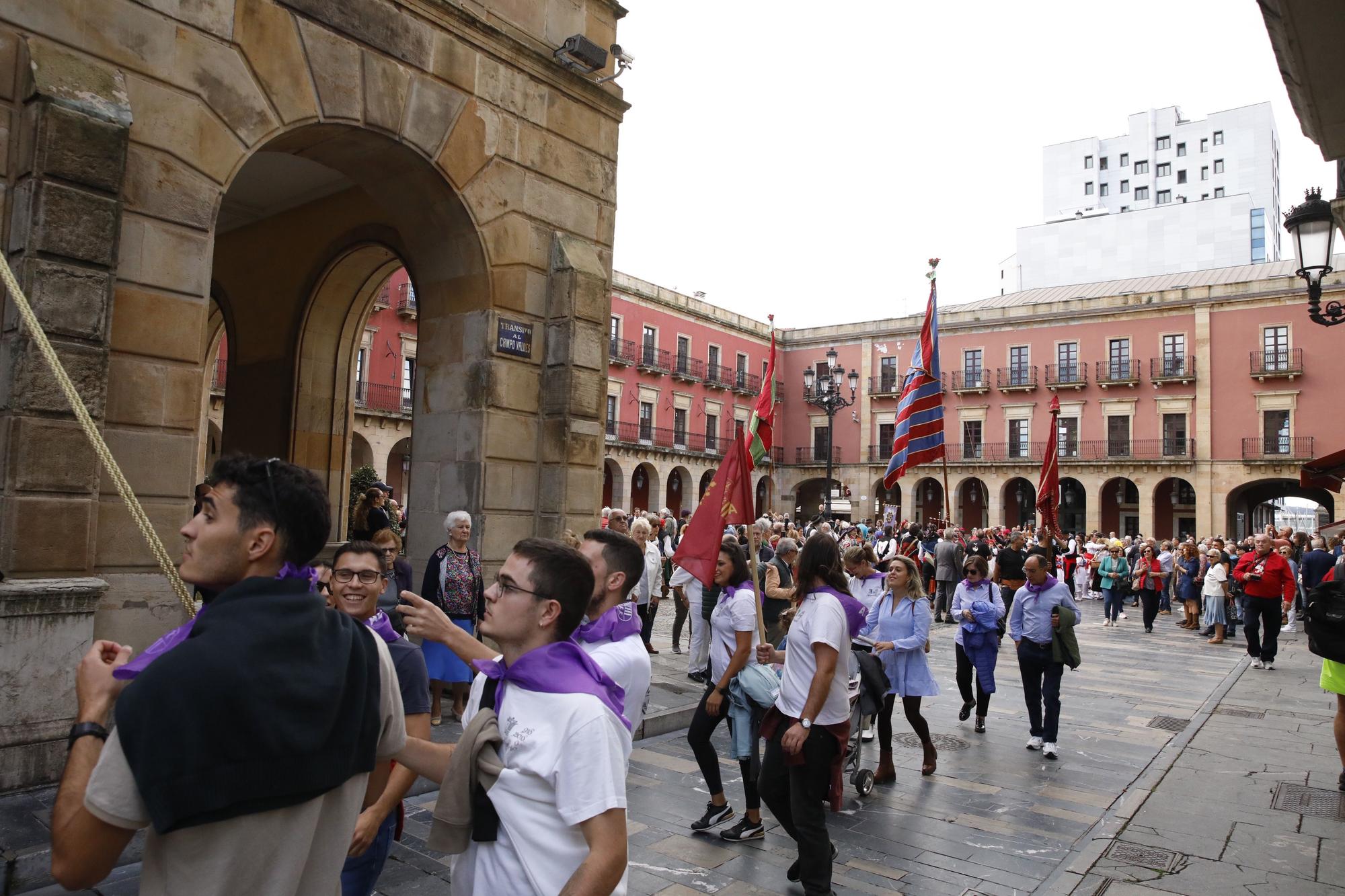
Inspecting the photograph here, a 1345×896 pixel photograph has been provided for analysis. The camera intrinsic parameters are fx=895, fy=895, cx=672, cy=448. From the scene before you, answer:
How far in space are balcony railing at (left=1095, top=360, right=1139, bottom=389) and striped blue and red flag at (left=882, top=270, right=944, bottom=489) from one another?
3093 cm

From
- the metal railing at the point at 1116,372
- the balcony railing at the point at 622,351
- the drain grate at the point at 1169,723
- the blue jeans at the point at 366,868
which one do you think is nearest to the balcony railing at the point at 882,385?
the metal railing at the point at 1116,372

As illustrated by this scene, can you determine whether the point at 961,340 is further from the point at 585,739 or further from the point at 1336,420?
the point at 585,739

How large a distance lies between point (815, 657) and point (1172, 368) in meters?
39.5

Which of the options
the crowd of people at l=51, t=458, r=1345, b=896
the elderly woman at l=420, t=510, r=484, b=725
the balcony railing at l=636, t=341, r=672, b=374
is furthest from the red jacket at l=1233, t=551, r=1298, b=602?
the balcony railing at l=636, t=341, r=672, b=374

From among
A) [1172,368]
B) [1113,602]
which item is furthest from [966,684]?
[1172,368]

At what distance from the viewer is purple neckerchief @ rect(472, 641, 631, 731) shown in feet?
6.61

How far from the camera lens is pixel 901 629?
6449 millimetres

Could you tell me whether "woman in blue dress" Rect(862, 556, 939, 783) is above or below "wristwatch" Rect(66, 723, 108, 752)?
below

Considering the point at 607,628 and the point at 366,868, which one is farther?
the point at 607,628

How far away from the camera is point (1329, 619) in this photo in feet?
19.4

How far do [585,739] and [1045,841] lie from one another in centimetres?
423

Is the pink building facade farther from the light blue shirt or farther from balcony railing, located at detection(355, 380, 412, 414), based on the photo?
the light blue shirt

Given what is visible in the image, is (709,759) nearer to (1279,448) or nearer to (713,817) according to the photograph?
(713,817)

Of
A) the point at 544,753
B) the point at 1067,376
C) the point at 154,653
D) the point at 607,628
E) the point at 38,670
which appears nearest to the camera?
the point at 544,753
